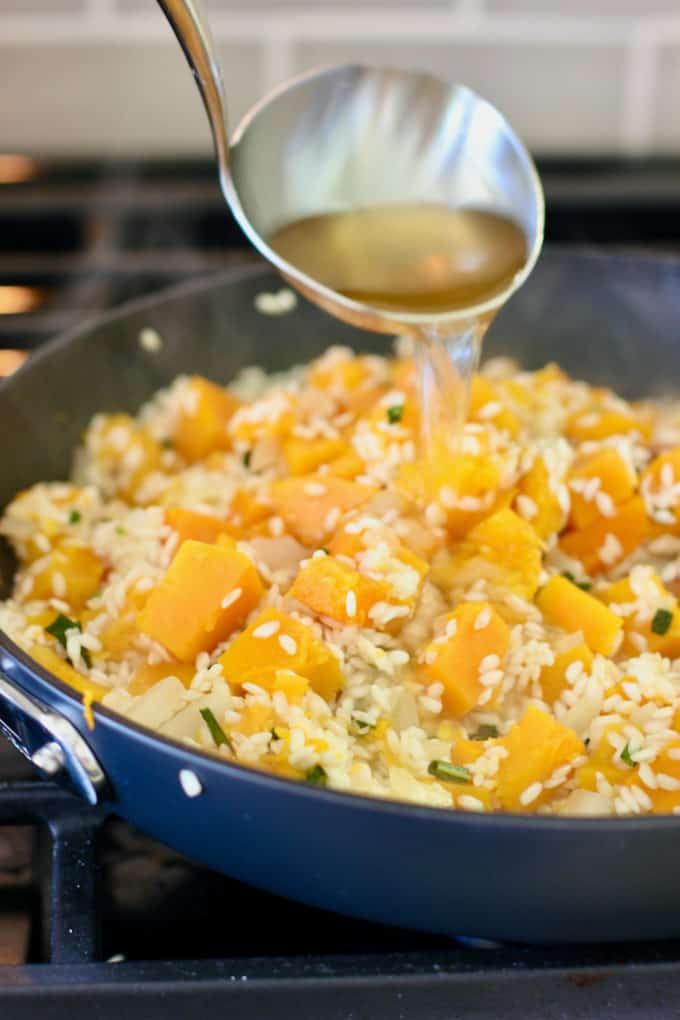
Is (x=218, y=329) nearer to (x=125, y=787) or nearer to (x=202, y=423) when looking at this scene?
(x=202, y=423)

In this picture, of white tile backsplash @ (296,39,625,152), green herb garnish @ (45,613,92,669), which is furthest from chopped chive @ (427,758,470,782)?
white tile backsplash @ (296,39,625,152)

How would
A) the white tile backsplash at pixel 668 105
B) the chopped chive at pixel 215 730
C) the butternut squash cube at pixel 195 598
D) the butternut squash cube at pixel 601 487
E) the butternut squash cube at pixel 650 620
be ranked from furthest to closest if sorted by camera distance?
the white tile backsplash at pixel 668 105, the butternut squash cube at pixel 601 487, the butternut squash cube at pixel 650 620, the butternut squash cube at pixel 195 598, the chopped chive at pixel 215 730

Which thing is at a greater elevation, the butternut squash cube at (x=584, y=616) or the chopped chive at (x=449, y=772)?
the butternut squash cube at (x=584, y=616)

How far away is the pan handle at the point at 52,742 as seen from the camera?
1.23m

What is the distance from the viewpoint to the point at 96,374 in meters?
1.91

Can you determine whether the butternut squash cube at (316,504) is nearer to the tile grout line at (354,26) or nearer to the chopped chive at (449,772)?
the chopped chive at (449,772)

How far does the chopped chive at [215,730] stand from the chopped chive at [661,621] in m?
0.57

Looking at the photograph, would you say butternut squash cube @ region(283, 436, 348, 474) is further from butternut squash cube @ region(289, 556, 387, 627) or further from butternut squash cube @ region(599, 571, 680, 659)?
butternut squash cube @ region(599, 571, 680, 659)

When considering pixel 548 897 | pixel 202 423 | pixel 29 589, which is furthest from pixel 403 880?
pixel 202 423

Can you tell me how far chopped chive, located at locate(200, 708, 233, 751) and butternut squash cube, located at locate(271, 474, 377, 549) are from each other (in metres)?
0.38

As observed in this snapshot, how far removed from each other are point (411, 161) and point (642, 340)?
56 centimetres

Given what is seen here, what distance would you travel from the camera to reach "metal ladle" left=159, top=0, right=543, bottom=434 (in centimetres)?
171

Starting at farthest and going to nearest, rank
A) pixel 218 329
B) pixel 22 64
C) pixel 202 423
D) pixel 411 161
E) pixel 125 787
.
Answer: pixel 22 64, pixel 218 329, pixel 202 423, pixel 411 161, pixel 125 787

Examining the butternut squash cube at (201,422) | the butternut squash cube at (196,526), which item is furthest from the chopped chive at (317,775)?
the butternut squash cube at (201,422)
